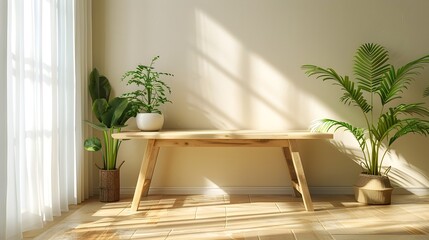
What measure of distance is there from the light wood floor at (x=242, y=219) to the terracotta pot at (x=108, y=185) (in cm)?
7

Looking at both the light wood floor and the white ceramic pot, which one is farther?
the white ceramic pot

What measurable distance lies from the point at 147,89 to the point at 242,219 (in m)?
1.22

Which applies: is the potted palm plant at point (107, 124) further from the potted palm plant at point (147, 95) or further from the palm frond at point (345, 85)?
the palm frond at point (345, 85)

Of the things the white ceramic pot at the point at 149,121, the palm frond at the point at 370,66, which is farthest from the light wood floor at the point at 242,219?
the palm frond at the point at 370,66

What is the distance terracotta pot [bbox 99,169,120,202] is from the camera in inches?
134

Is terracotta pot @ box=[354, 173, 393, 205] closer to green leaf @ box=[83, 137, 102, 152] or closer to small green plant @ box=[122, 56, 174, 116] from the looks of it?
small green plant @ box=[122, 56, 174, 116]

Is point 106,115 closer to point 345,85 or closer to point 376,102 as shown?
point 345,85

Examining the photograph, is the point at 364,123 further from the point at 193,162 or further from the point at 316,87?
the point at 193,162

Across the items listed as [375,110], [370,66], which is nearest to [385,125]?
[375,110]

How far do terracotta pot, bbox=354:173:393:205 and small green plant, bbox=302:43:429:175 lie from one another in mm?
116

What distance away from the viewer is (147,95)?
142 inches

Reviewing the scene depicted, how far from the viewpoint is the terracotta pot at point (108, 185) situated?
341 centimetres
